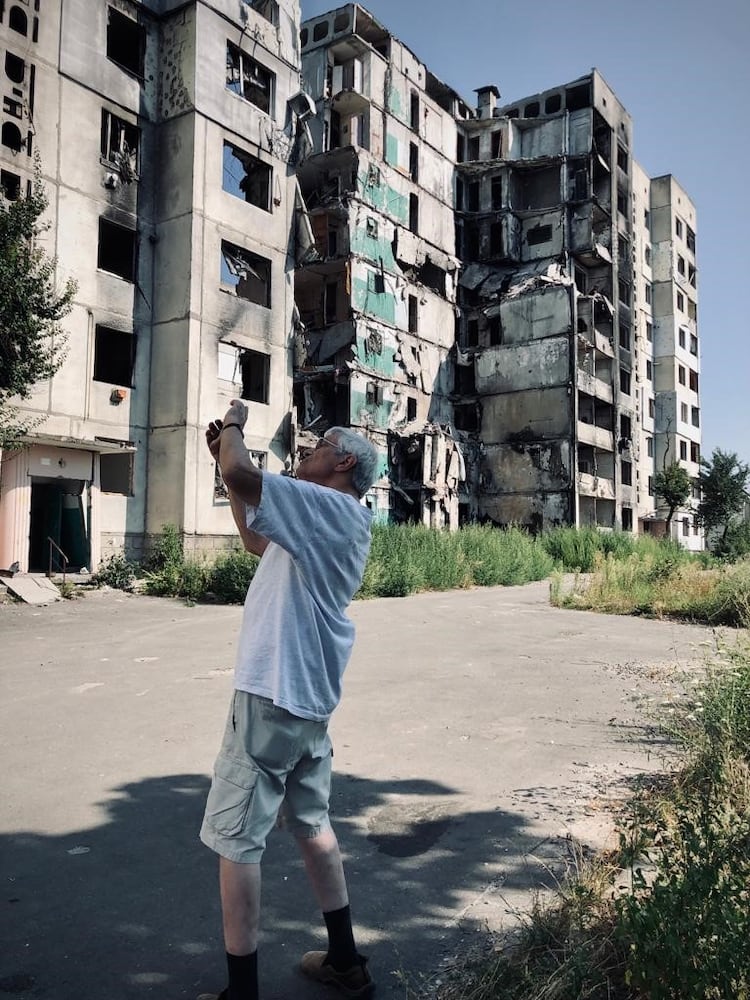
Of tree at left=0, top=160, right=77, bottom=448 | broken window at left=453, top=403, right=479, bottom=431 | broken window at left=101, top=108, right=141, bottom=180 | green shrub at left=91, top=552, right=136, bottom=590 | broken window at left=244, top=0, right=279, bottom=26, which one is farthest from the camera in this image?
broken window at left=453, top=403, right=479, bottom=431

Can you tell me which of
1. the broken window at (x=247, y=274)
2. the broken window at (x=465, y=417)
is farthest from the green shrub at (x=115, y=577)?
the broken window at (x=465, y=417)

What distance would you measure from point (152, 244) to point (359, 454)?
21714 millimetres

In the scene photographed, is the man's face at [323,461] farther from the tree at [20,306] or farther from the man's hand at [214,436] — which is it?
the tree at [20,306]

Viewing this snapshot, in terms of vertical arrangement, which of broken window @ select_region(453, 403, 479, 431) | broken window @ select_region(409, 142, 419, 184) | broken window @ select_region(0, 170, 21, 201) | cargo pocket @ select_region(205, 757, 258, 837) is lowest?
cargo pocket @ select_region(205, 757, 258, 837)

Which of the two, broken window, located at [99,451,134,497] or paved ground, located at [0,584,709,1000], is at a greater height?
broken window, located at [99,451,134,497]

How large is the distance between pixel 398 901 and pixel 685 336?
57686 millimetres

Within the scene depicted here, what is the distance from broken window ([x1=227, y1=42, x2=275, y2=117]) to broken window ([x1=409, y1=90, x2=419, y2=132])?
14.2 metres

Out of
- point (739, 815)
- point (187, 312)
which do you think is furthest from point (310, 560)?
point (187, 312)

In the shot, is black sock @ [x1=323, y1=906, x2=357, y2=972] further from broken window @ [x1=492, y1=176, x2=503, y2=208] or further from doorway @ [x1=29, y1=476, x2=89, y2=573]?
broken window @ [x1=492, y1=176, x2=503, y2=208]

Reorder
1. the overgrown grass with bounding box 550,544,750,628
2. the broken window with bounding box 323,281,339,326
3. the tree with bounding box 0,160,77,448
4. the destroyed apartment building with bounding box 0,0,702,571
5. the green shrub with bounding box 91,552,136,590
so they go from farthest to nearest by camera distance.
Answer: the broken window with bounding box 323,281,339,326
the destroyed apartment building with bounding box 0,0,702,571
the green shrub with bounding box 91,552,136,590
the tree with bounding box 0,160,77,448
the overgrown grass with bounding box 550,544,750,628

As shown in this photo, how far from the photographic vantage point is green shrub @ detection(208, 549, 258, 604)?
50.1 ft

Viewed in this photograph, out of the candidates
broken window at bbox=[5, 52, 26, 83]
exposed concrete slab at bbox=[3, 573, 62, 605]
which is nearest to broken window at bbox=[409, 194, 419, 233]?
broken window at bbox=[5, 52, 26, 83]

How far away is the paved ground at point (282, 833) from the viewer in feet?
8.70

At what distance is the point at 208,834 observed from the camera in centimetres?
221
